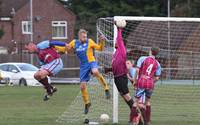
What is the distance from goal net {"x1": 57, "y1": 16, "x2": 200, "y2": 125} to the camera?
1811cm

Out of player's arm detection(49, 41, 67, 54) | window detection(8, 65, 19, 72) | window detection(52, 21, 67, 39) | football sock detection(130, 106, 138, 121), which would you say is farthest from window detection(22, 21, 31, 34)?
football sock detection(130, 106, 138, 121)

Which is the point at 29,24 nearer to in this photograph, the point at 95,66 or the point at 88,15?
the point at 88,15

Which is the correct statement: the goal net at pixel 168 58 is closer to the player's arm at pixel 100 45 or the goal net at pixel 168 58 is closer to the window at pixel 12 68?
the player's arm at pixel 100 45

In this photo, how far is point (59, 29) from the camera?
73250mm

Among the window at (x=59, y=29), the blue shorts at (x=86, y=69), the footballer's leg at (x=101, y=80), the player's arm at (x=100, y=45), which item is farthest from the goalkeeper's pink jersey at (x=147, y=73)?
the window at (x=59, y=29)

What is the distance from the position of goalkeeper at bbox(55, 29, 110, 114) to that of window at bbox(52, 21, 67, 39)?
55.8 metres

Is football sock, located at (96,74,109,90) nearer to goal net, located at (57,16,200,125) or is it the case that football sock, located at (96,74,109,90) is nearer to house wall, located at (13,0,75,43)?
goal net, located at (57,16,200,125)

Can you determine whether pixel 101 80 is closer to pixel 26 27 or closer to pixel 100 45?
pixel 100 45

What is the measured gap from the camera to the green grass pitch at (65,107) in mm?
18188

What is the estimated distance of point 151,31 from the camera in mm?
26281

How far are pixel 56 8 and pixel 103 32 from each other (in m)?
54.3

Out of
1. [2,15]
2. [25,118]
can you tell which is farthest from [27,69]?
[2,15]

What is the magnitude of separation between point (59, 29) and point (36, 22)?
9.67 feet

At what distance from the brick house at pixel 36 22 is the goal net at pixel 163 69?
39160 mm
